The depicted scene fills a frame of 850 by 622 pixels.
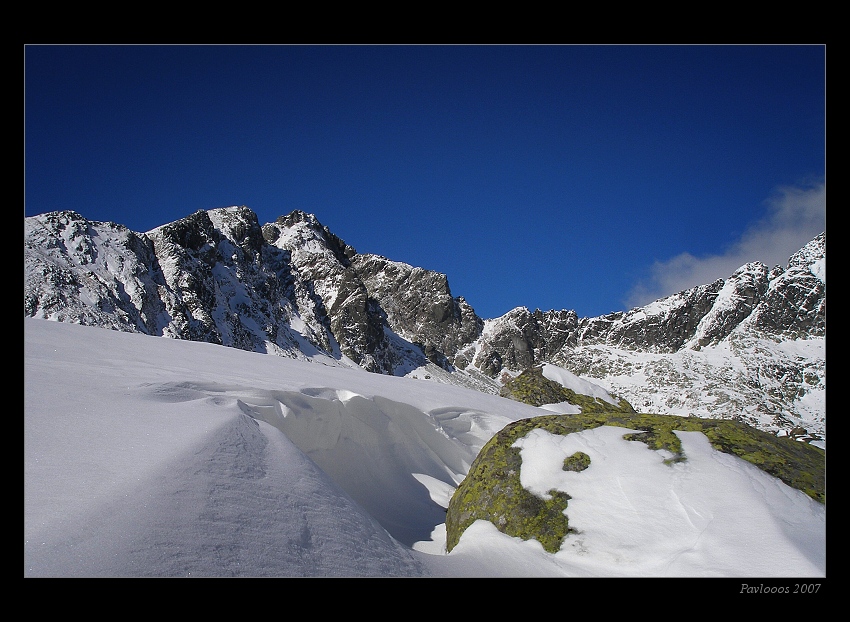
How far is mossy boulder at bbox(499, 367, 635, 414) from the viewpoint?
1375 centimetres

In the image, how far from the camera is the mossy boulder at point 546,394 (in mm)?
13750

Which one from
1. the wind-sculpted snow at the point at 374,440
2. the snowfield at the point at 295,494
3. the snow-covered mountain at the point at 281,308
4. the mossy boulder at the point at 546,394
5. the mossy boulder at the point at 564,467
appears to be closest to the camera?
the snowfield at the point at 295,494

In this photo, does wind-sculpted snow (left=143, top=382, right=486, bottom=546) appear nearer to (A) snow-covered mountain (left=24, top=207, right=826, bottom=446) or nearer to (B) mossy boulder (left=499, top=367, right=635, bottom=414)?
(A) snow-covered mountain (left=24, top=207, right=826, bottom=446)

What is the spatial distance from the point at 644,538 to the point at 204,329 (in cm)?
9144

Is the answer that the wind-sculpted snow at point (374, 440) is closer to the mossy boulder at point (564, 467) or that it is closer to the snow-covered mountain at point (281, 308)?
the mossy boulder at point (564, 467)

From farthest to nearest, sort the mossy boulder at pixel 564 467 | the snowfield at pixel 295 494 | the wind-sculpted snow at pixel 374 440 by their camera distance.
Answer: the wind-sculpted snow at pixel 374 440 → the mossy boulder at pixel 564 467 → the snowfield at pixel 295 494

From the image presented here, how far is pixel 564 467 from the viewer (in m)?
5.25

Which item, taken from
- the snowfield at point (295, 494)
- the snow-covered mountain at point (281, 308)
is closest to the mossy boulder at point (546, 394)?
the snow-covered mountain at point (281, 308)

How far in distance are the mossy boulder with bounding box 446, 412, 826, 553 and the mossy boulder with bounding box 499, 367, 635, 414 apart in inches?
296

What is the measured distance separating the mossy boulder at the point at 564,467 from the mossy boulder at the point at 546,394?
7516 millimetres
